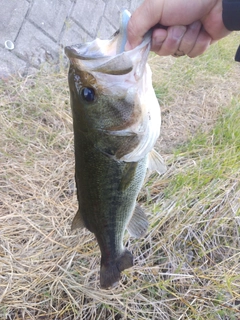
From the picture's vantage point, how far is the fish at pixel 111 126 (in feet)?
3.93

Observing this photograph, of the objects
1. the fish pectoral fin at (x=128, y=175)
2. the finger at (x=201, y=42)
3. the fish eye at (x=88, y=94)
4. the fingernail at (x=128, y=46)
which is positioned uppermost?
the fingernail at (x=128, y=46)

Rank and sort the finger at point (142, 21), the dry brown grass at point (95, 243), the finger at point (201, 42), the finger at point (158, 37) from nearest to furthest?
1. the finger at point (142, 21)
2. the finger at point (158, 37)
3. the finger at point (201, 42)
4. the dry brown grass at point (95, 243)

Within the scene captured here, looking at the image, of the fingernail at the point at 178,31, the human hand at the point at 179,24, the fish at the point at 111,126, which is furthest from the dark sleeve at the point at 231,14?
the fish at the point at 111,126

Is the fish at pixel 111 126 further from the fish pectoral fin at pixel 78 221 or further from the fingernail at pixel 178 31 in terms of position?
the fingernail at pixel 178 31

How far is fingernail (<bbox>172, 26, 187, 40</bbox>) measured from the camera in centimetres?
143

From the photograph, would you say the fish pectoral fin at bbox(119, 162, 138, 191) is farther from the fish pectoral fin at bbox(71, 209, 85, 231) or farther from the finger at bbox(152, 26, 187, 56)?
the finger at bbox(152, 26, 187, 56)

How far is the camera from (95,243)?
2.08 metres

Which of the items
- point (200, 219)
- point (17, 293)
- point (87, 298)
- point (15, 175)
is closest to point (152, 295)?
point (87, 298)

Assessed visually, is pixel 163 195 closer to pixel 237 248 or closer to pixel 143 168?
pixel 237 248

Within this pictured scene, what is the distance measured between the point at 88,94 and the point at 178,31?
19.4 inches

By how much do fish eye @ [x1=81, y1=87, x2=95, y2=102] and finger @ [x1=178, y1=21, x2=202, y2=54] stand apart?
48 cm

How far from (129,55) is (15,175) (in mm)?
1555

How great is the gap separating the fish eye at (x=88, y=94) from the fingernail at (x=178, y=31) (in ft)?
1.50

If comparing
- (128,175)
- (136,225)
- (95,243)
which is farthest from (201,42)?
(95,243)
